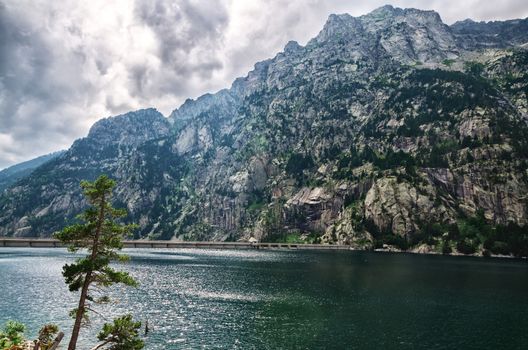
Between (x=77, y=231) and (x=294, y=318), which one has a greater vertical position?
(x=77, y=231)

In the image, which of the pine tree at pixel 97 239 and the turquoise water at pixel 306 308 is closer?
the pine tree at pixel 97 239

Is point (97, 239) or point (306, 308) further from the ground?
point (97, 239)

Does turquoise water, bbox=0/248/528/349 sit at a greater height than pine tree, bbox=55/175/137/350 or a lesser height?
lesser

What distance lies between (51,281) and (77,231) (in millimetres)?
103115

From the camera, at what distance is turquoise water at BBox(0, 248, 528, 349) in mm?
65875

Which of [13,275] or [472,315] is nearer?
[472,315]

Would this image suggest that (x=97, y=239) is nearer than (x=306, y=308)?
Yes

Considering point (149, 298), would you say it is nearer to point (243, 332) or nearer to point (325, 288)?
point (243, 332)

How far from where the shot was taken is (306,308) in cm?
8994

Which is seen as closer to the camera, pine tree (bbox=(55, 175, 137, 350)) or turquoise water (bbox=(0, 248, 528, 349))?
pine tree (bbox=(55, 175, 137, 350))

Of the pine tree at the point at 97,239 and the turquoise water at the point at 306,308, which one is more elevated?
the pine tree at the point at 97,239

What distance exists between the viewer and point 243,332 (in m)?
70.4

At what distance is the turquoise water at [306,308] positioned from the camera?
6588 cm

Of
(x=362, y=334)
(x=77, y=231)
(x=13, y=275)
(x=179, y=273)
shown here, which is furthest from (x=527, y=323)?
(x=13, y=275)
